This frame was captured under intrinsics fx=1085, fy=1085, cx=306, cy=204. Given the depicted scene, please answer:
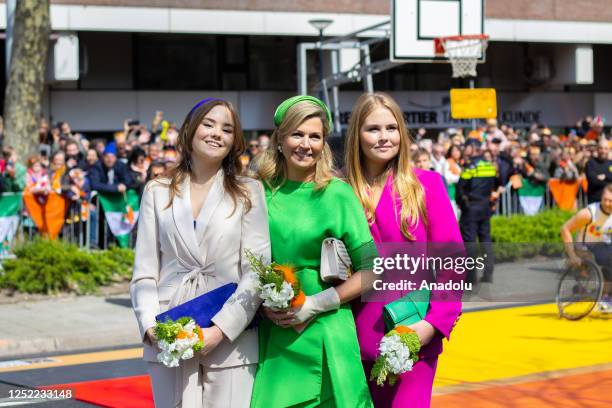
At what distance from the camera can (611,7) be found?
108ft

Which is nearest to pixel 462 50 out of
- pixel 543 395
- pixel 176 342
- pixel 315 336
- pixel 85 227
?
pixel 85 227

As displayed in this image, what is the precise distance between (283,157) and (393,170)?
459 millimetres

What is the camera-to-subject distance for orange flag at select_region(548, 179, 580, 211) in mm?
20484

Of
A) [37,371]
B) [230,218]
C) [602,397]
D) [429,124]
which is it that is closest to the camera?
[230,218]

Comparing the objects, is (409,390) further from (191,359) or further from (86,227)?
(86,227)

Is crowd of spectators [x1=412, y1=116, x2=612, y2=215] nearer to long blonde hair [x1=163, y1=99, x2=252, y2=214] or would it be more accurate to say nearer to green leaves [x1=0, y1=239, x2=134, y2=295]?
green leaves [x1=0, y1=239, x2=134, y2=295]

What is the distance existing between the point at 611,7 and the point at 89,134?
16.1 meters

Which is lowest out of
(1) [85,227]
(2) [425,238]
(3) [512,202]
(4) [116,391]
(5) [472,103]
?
(4) [116,391]

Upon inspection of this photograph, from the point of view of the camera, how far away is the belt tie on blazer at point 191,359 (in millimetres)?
4223

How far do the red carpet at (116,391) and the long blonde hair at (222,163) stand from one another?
3854 mm

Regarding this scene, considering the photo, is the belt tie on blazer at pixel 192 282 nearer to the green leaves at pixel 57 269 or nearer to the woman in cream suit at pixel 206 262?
the woman in cream suit at pixel 206 262

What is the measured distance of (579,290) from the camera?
1039 centimetres

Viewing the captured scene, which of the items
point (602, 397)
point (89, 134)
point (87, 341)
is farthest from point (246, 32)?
point (602, 397)

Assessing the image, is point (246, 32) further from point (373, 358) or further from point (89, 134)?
point (373, 358)
